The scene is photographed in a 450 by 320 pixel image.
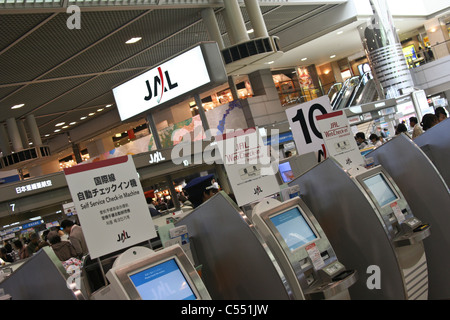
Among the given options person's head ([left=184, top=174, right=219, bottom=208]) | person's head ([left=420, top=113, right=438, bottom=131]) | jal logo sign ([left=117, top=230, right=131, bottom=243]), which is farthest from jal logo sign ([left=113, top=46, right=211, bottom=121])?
jal logo sign ([left=117, top=230, right=131, bottom=243])

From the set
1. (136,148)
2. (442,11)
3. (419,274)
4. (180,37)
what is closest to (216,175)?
(136,148)

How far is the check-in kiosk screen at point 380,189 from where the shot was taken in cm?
363

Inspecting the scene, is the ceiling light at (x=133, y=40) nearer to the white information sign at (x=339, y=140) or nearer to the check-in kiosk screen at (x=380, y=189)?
the white information sign at (x=339, y=140)

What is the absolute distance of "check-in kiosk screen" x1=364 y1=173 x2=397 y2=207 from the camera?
3.63 m

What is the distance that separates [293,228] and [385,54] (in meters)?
14.1

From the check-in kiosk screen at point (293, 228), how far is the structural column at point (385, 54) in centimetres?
1374

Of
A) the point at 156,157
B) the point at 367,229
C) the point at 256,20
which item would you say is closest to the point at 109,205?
the point at 367,229

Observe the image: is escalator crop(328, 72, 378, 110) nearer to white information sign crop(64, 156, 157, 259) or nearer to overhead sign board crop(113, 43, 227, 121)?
overhead sign board crop(113, 43, 227, 121)

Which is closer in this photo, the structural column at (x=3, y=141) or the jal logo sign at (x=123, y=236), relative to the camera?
the jal logo sign at (x=123, y=236)

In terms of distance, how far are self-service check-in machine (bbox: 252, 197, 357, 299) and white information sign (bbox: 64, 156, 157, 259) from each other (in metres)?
0.68

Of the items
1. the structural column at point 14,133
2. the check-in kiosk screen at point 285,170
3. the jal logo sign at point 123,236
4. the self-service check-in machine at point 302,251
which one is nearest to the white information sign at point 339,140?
the self-service check-in machine at point 302,251

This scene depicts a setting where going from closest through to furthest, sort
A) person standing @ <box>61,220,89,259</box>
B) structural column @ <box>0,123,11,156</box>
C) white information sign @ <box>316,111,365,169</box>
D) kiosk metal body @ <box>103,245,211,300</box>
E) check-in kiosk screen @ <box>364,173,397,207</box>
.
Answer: kiosk metal body @ <box>103,245,211,300</box> < check-in kiosk screen @ <box>364,173,397,207</box> < white information sign @ <box>316,111,365,169</box> < person standing @ <box>61,220,89,259</box> < structural column @ <box>0,123,11,156</box>

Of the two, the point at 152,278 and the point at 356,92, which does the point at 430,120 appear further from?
the point at 356,92

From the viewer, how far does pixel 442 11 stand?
21172mm
